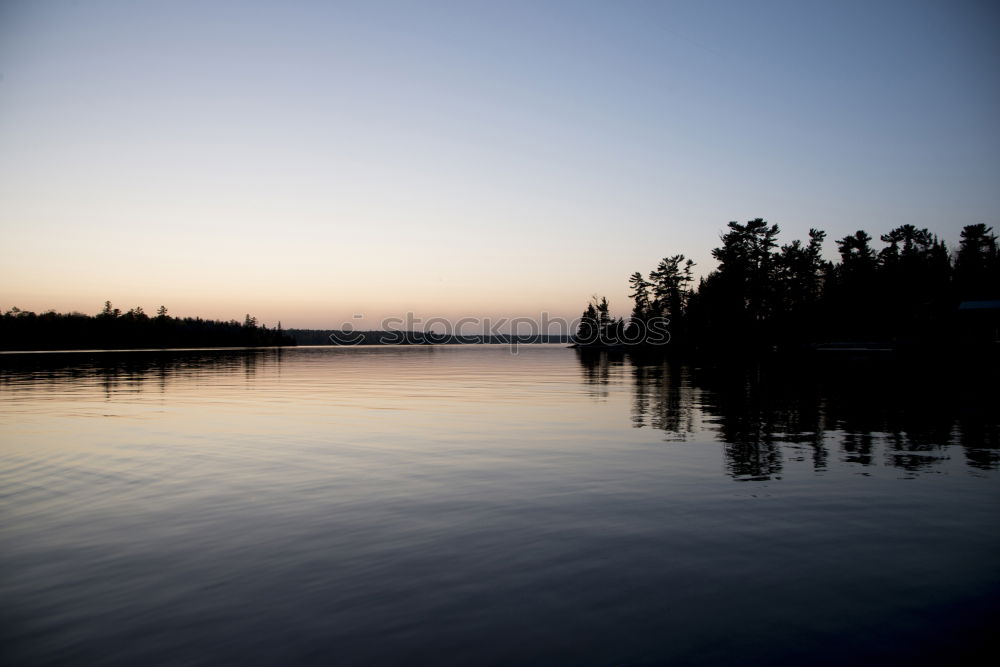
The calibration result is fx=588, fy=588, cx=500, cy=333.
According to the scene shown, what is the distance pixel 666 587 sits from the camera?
792cm

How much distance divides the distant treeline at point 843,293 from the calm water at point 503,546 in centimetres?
7762

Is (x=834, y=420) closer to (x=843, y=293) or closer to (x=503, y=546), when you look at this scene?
(x=503, y=546)

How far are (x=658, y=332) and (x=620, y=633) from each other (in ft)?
571

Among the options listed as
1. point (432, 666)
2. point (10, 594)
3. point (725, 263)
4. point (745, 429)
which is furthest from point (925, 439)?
point (725, 263)

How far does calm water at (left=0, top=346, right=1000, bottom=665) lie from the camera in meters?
6.61

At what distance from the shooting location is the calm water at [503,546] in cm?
661

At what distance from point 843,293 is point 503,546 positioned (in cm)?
11739

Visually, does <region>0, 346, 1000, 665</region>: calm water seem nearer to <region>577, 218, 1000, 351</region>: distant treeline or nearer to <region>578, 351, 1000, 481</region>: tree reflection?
<region>578, 351, 1000, 481</region>: tree reflection

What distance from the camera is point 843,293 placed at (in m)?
108

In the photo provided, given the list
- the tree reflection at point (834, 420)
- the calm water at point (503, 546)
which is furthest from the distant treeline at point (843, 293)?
the calm water at point (503, 546)

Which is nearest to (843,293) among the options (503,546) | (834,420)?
(834,420)

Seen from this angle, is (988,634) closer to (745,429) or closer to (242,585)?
(242,585)

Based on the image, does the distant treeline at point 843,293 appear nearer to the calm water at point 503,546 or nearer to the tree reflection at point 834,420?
the tree reflection at point 834,420

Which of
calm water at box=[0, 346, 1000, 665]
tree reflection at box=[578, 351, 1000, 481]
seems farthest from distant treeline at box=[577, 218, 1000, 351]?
calm water at box=[0, 346, 1000, 665]
